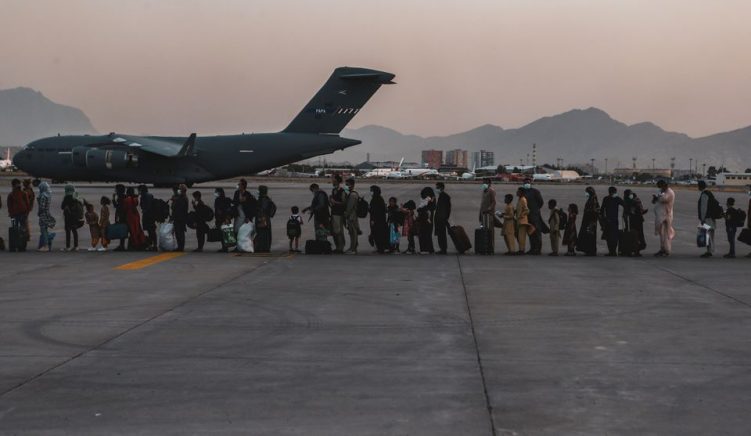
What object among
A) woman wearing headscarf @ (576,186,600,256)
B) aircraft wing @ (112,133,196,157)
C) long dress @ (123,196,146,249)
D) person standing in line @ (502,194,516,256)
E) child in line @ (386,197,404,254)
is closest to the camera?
woman wearing headscarf @ (576,186,600,256)

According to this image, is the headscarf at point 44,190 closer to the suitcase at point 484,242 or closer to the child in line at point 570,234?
the suitcase at point 484,242

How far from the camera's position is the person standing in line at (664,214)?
20.9 m

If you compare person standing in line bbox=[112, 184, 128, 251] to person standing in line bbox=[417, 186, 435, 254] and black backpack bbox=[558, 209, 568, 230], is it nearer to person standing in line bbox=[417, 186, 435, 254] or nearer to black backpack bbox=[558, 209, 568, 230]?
person standing in line bbox=[417, 186, 435, 254]

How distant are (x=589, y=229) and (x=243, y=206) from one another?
808cm

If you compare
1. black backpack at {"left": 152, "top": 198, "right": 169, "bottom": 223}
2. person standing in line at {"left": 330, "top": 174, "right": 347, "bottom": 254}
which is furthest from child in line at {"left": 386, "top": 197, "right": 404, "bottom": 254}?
black backpack at {"left": 152, "top": 198, "right": 169, "bottom": 223}

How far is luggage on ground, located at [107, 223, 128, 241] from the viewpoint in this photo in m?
21.5

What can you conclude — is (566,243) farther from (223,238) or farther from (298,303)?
(298,303)

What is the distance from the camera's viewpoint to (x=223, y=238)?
21609 mm

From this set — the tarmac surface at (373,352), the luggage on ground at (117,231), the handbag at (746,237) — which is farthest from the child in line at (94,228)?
the handbag at (746,237)

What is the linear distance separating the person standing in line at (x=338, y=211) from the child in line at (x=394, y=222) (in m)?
1.10

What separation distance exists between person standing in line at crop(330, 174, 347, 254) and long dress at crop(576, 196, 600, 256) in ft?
18.2

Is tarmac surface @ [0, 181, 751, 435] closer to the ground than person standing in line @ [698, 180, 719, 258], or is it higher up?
closer to the ground

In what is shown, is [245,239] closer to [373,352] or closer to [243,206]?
[243,206]

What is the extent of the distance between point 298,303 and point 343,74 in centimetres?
4089
